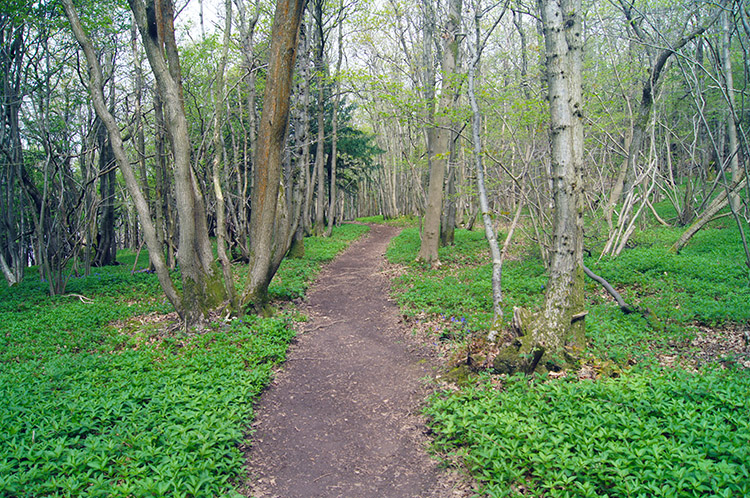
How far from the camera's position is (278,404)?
4633 millimetres

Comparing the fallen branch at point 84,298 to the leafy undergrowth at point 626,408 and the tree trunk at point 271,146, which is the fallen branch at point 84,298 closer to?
the tree trunk at point 271,146

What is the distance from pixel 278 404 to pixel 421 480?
196cm

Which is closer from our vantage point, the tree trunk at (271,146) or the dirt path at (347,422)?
the dirt path at (347,422)

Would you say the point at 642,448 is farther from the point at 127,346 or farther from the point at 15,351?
the point at 15,351

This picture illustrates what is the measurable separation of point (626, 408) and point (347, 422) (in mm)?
2576

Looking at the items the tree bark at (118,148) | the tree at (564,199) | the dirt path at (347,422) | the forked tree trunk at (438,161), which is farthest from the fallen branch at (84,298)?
the tree at (564,199)

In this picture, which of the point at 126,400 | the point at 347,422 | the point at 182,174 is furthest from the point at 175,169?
the point at 347,422

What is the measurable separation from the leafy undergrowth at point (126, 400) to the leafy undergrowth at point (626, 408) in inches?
80.1

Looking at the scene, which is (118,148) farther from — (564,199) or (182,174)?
(564,199)

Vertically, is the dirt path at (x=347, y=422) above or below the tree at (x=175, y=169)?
below

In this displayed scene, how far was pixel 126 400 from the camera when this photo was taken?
397 centimetres

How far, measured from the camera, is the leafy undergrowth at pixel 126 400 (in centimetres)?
296

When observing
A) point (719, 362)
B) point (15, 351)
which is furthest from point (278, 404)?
point (719, 362)

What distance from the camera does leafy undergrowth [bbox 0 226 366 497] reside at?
117 inches
